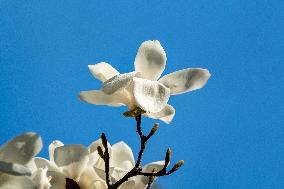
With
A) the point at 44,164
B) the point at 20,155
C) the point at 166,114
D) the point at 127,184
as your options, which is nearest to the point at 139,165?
the point at 127,184

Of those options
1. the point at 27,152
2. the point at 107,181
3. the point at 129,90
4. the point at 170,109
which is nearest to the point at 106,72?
the point at 129,90

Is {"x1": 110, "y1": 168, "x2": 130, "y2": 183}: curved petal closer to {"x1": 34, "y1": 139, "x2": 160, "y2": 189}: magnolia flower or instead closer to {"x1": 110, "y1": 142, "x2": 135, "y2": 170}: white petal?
{"x1": 34, "y1": 139, "x2": 160, "y2": 189}: magnolia flower

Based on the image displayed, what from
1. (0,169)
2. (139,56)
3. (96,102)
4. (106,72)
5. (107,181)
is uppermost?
(139,56)

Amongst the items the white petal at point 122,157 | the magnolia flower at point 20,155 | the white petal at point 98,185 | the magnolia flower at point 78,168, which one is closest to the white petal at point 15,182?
the magnolia flower at point 20,155

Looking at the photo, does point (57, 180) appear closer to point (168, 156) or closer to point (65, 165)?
point (65, 165)

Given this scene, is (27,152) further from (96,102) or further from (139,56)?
(139,56)

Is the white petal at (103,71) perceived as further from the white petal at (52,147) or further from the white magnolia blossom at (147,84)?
the white petal at (52,147)
